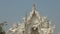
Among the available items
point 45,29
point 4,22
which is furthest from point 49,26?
point 4,22

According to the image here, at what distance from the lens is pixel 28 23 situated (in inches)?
1517

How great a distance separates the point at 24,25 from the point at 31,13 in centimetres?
161

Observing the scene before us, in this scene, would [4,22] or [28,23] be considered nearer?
[4,22]

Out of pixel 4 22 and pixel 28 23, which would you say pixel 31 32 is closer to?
pixel 28 23

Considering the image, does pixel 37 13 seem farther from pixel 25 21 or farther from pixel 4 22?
pixel 4 22

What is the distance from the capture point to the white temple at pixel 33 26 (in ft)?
125

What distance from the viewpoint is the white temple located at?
3822 cm

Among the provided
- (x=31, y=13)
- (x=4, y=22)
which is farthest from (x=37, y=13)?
(x=4, y=22)

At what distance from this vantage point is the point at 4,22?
3494 cm

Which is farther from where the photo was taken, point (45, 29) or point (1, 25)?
point (45, 29)

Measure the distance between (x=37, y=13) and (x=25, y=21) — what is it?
1751 millimetres

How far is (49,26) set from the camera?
3847 centimetres

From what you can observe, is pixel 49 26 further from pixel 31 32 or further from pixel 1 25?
pixel 1 25

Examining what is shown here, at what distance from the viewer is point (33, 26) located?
126 feet
